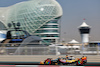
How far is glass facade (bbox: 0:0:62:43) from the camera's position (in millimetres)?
81250

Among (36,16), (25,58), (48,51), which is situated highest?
(36,16)

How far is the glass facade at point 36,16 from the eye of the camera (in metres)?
81.2

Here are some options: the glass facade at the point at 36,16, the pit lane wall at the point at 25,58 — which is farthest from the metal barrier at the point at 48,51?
the glass facade at the point at 36,16

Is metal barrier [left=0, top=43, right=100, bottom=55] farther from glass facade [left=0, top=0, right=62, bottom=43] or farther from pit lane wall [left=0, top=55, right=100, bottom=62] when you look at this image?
glass facade [left=0, top=0, right=62, bottom=43]

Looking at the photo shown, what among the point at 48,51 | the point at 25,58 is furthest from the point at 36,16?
the point at 48,51

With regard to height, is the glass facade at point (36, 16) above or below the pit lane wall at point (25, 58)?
above

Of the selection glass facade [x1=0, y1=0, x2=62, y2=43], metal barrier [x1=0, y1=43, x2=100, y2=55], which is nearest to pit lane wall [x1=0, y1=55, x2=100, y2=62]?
metal barrier [x1=0, y1=43, x2=100, y2=55]

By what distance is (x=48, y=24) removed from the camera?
89188 millimetres

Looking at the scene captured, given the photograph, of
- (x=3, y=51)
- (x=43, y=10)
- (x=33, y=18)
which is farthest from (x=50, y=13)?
(x=3, y=51)

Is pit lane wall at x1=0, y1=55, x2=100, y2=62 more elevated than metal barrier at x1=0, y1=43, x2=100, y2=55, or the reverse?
metal barrier at x1=0, y1=43, x2=100, y2=55

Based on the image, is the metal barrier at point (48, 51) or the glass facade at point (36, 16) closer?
the metal barrier at point (48, 51)

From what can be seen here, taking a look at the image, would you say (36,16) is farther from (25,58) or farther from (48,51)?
(48,51)

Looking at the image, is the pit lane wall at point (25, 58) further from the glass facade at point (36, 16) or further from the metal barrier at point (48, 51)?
the glass facade at point (36, 16)

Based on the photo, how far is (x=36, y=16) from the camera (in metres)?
80.9
